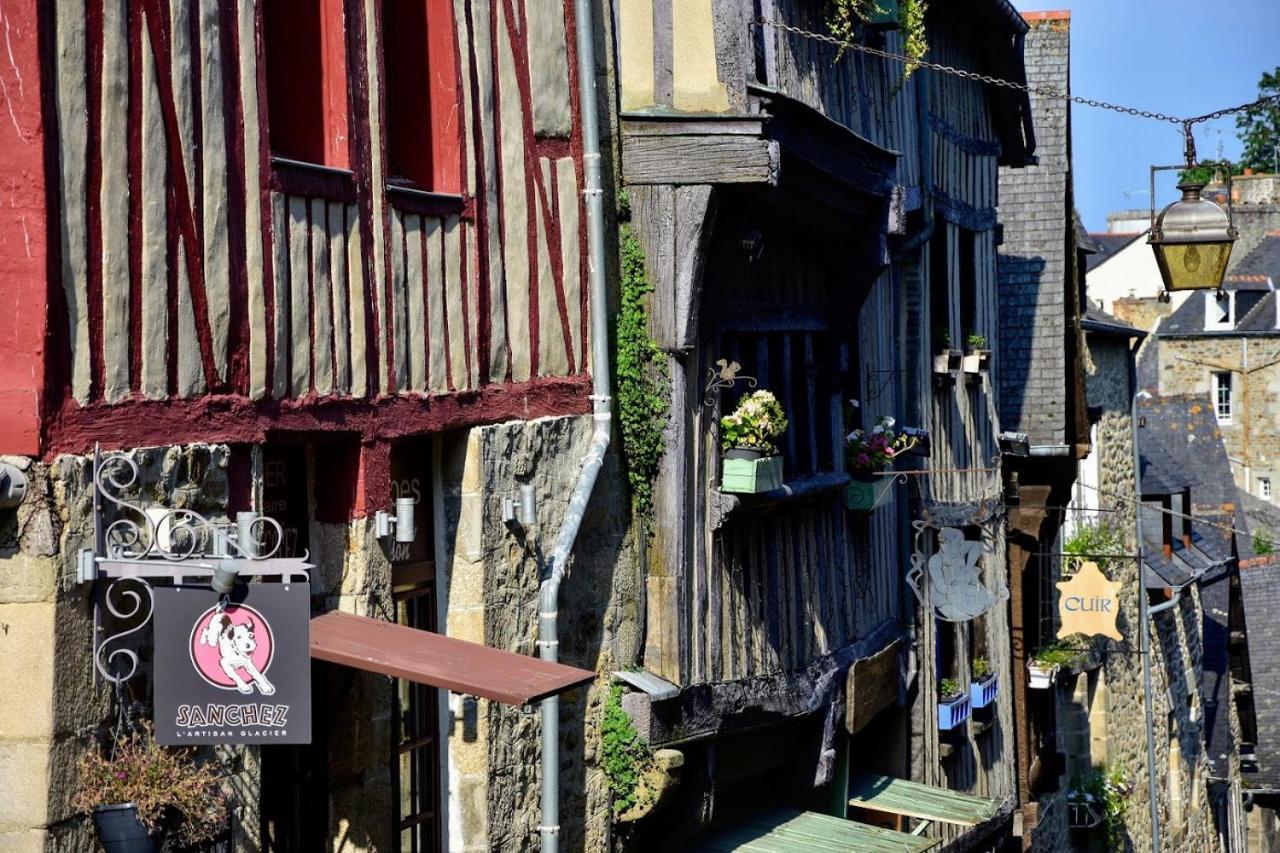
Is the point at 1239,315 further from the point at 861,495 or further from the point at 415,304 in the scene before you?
the point at 415,304

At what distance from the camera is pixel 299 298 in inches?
249

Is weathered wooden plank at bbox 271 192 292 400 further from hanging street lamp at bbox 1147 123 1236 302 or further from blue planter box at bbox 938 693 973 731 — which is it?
blue planter box at bbox 938 693 973 731

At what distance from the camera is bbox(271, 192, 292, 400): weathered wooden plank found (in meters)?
6.17

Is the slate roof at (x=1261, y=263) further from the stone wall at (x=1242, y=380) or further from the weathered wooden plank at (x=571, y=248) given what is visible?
the weathered wooden plank at (x=571, y=248)

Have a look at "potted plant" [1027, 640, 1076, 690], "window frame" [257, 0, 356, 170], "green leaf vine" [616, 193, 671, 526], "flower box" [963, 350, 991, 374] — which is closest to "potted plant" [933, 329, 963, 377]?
"flower box" [963, 350, 991, 374]

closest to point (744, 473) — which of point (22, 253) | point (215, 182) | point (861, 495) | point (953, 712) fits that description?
point (861, 495)

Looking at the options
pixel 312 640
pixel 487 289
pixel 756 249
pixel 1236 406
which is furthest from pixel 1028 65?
pixel 1236 406

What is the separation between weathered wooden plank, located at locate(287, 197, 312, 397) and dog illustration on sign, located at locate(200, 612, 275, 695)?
1237 millimetres

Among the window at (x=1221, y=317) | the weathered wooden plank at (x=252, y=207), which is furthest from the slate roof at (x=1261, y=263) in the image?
the weathered wooden plank at (x=252, y=207)

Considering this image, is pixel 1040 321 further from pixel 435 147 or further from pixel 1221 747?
pixel 1221 747

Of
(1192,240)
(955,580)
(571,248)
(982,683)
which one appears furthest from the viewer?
(982,683)

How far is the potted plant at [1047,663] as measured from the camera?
15.9 metres

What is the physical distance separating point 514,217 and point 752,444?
1.88 m

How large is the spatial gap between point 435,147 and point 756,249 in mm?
2305
